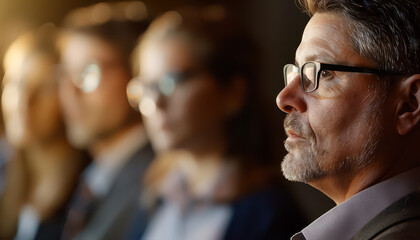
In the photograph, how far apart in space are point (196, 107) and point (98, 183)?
0.92m

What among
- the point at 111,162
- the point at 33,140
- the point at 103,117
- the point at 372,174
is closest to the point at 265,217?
the point at 111,162

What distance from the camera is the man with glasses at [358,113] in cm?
141

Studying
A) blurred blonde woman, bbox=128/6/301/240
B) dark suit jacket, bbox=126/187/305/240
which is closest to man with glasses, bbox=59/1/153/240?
blurred blonde woman, bbox=128/6/301/240

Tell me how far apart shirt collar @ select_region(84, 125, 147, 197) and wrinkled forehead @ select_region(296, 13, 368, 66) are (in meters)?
1.97

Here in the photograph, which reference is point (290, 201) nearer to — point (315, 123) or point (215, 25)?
point (215, 25)

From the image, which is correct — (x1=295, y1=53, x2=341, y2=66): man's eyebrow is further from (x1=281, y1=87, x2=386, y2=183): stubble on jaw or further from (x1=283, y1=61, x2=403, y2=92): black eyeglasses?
(x1=281, y1=87, x2=386, y2=183): stubble on jaw

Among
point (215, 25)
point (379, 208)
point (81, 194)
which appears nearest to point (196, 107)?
point (215, 25)

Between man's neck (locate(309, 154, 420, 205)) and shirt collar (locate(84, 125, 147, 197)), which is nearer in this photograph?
man's neck (locate(309, 154, 420, 205))

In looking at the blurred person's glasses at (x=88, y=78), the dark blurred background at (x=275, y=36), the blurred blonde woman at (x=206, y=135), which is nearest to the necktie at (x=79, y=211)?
the blurred blonde woman at (x=206, y=135)

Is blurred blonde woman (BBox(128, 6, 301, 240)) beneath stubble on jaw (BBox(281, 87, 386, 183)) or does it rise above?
beneath

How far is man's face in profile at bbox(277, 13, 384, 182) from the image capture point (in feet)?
4.75

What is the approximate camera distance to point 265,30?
2809 mm

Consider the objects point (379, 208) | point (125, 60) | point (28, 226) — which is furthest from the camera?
point (28, 226)

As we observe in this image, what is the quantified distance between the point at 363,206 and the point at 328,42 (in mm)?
429
